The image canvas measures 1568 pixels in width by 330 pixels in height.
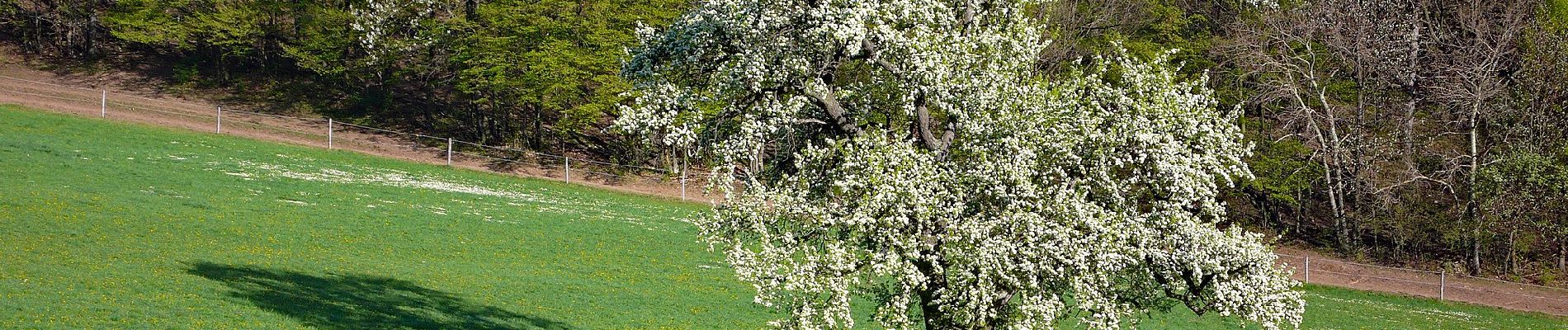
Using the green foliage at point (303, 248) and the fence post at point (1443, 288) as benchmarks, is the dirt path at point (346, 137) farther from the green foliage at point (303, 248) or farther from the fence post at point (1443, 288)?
the fence post at point (1443, 288)

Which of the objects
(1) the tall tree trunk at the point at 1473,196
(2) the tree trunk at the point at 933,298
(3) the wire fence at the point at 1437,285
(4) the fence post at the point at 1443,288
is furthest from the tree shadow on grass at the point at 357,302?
(1) the tall tree trunk at the point at 1473,196

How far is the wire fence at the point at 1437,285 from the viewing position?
51188 millimetres

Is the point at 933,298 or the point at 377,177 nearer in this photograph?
the point at 933,298

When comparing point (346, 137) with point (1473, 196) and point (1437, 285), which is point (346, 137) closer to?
point (1437, 285)

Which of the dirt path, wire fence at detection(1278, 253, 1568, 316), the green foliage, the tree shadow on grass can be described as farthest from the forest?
the tree shadow on grass

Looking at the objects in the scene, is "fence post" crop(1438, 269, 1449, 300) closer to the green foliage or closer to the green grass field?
the green grass field

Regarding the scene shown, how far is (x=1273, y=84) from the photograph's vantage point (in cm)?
5897

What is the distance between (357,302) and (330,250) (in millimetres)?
7462

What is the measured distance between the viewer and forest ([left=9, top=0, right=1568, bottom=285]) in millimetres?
57094

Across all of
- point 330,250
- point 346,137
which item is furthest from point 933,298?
point 346,137

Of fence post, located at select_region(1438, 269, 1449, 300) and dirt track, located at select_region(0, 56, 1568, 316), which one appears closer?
fence post, located at select_region(1438, 269, 1449, 300)

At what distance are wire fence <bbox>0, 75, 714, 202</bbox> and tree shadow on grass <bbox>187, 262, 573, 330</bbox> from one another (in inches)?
1109

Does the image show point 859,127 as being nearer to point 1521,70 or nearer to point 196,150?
point 196,150

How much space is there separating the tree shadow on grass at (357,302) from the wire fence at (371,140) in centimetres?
2816
